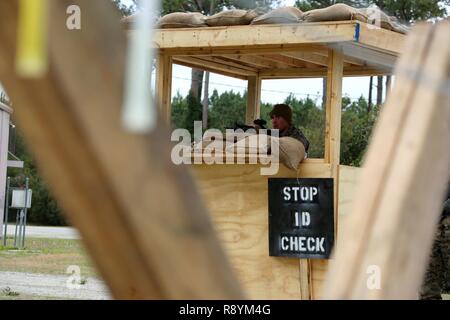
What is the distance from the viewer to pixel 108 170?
1370mm

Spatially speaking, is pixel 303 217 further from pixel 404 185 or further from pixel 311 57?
pixel 404 185

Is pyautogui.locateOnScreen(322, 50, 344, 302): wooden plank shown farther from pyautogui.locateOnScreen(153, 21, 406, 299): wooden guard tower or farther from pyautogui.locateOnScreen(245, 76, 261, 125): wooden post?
pyautogui.locateOnScreen(245, 76, 261, 125): wooden post

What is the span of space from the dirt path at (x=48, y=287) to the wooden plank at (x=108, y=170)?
7525 millimetres

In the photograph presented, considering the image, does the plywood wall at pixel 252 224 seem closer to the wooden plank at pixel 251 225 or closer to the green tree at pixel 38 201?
the wooden plank at pixel 251 225

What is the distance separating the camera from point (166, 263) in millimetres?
1400

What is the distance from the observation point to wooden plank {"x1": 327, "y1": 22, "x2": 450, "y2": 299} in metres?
1.67

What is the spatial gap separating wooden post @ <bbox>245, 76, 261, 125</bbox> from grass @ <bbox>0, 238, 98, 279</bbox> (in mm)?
2692

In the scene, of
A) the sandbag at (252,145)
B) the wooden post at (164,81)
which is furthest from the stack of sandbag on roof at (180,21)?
the sandbag at (252,145)

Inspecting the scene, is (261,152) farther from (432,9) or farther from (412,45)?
(432,9)

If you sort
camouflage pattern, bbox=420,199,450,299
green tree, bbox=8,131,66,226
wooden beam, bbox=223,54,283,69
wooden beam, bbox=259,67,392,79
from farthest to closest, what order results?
green tree, bbox=8,131,66,226
camouflage pattern, bbox=420,199,450,299
wooden beam, bbox=259,67,392,79
wooden beam, bbox=223,54,283,69

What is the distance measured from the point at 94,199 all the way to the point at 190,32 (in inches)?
245

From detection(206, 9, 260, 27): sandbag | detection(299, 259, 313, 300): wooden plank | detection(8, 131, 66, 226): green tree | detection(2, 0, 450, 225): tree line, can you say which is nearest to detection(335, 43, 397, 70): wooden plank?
detection(206, 9, 260, 27): sandbag
